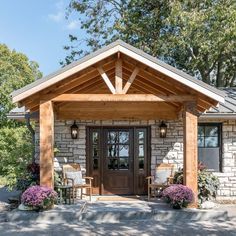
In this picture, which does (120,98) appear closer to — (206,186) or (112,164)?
(206,186)

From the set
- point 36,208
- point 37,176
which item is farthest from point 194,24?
point 36,208

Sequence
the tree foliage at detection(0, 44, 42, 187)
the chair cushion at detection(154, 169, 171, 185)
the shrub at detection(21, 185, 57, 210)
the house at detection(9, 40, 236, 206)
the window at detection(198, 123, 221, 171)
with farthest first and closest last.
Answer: the tree foliage at detection(0, 44, 42, 187) < the window at detection(198, 123, 221, 171) < the house at detection(9, 40, 236, 206) < the chair cushion at detection(154, 169, 171, 185) < the shrub at detection(21, 185, 57, 210)

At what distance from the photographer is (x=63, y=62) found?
2219cm

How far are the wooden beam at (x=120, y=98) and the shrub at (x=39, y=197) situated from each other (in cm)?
210

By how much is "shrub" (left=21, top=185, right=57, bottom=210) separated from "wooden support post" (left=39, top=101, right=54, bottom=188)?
0.27 metres

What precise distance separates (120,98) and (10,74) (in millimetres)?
15641

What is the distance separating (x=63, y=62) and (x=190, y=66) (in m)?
7.56

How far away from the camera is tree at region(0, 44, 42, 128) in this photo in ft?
70.5

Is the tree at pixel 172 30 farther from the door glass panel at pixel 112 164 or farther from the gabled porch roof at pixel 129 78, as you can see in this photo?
the door glass panel at pixel 112 164

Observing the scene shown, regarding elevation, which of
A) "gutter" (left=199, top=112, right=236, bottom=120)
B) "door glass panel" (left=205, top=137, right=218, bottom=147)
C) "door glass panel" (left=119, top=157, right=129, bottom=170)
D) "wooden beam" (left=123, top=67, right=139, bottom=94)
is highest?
"wooden beam" (left=123, top=67, right=139, bottom=94)

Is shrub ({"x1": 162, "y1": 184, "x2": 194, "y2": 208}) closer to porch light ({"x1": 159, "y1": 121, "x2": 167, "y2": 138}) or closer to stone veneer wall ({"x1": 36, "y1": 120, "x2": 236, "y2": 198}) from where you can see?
stone veneer wall ({"x1": 36, "y1": 120, "x2": 236, "y2": 198})

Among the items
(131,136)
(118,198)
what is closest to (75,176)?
(118,198)

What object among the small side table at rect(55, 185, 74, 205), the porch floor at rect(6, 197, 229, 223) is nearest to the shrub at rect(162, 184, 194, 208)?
the porch floor at rect(6, 197, 229, 223)

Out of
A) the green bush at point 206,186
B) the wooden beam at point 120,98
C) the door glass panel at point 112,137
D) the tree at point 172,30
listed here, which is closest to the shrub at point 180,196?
the green bush at point 206,186
